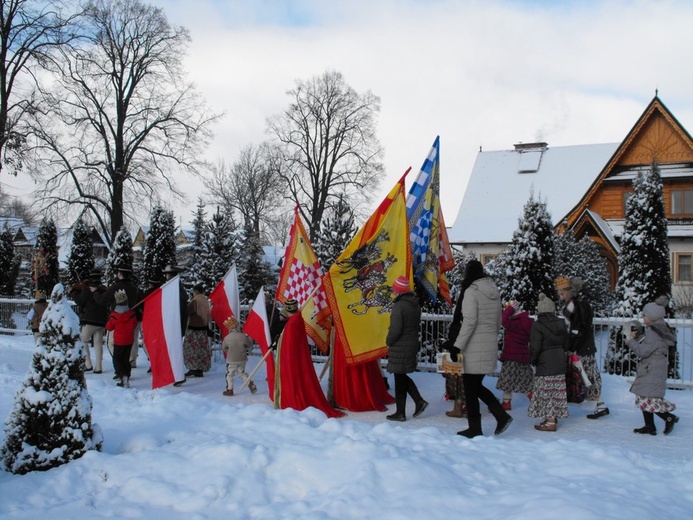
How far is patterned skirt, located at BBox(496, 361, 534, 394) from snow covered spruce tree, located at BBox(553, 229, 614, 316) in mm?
14433

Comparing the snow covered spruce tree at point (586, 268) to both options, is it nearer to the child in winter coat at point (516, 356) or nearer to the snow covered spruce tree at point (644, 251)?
the snow covered spruce tree at point (644, 251)

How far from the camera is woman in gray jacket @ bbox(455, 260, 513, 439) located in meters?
7.02

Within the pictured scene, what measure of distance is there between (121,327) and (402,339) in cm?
495

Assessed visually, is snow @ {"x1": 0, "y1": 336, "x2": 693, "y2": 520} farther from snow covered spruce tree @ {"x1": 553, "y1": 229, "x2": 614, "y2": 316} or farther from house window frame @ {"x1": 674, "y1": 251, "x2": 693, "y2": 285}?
house window frame @ {"x1": 674, "y1": 251, "x2": 693, "y2": 285}

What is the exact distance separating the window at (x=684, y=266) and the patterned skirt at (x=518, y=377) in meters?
23.1

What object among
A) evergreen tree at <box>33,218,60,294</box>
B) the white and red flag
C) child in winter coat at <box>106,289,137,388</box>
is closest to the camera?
the white and red flag

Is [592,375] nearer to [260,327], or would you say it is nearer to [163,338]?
[260,327]

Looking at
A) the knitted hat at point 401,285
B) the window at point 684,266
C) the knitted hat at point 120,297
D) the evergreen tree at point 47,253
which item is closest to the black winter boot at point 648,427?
the knitted hat at point 401,285

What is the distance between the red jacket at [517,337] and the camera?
338 inches

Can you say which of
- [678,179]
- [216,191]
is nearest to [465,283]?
[678,179]

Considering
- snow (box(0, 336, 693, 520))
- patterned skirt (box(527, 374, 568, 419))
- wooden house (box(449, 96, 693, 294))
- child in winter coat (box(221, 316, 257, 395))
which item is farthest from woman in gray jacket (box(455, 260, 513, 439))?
wooden house (box(449, 96, 693, 294))

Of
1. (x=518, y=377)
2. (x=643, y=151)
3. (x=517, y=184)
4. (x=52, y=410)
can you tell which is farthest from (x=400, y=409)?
(x=517, y=184)

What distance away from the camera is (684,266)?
28.4 m

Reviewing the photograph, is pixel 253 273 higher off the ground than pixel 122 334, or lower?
higher
